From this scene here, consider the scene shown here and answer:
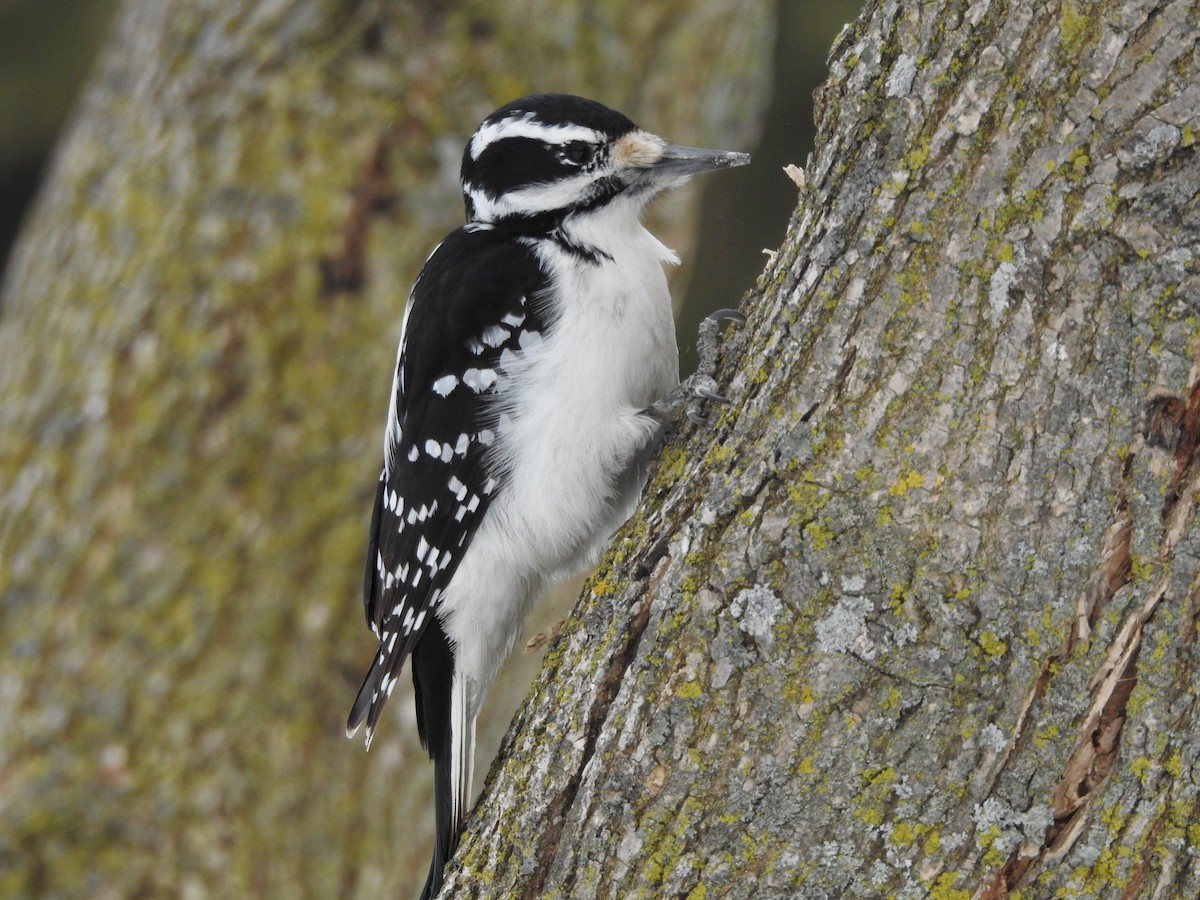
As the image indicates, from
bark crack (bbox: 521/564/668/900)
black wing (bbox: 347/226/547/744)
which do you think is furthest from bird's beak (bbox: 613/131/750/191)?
bark crack (bbox: 521/564/668/900)

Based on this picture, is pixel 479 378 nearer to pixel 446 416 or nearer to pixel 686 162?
pixel 446 416

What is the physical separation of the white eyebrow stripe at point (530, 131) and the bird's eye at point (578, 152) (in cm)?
1

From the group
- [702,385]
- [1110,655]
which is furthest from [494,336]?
[1110,655]

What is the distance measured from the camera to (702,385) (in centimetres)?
240

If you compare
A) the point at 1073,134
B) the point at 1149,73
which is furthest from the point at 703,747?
the point at 1149,73

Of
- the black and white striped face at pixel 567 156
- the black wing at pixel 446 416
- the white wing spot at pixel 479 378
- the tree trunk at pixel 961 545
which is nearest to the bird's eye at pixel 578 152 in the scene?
the black and white striped face at pixel 567 156

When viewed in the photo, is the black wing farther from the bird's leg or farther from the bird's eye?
the bird's leg

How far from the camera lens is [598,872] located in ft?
6.55

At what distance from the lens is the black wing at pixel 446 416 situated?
3.04 m

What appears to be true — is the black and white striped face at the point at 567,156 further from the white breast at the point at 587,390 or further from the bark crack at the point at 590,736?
the bark crack at the point at 590,736

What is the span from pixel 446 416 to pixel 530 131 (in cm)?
74

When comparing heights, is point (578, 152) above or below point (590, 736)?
above

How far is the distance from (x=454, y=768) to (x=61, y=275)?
2430mm

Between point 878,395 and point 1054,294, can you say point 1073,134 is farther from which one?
point 878,395
